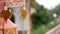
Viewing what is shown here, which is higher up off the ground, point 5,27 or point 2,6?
point 2,6

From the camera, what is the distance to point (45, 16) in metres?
0.78

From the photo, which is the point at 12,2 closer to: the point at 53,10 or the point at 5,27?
the point at 5,27

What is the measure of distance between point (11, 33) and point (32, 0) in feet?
0.70

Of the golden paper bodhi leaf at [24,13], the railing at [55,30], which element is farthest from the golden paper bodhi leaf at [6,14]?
the railing at [55,30]

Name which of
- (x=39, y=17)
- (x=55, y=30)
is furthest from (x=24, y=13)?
(x=55, y=30)

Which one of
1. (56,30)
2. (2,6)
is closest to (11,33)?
(2,6)

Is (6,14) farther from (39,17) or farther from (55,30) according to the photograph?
(55,30)

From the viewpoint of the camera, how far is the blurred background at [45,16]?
0.78 m

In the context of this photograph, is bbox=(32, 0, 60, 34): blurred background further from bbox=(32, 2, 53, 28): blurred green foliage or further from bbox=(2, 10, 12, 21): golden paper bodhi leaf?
bbox=(2, 10, 12, 21): golden paper bodhi leaf

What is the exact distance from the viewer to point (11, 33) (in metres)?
0.73

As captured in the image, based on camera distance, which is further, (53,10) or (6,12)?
(53,10)

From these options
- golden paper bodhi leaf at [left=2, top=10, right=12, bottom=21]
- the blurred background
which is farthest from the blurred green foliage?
golden paper bodhi leaf at [left=2, top=10, right=12, bottom=21]

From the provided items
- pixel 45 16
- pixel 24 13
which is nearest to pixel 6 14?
pixel 24 13

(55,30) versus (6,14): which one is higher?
(6,14)
